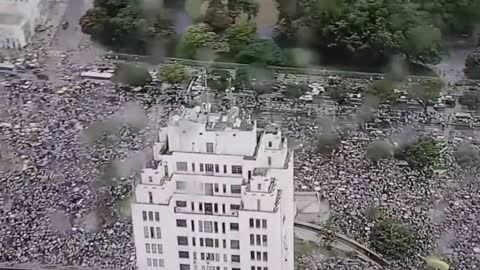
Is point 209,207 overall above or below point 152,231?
above

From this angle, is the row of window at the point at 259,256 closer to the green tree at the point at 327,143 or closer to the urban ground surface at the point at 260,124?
the urban ground surface at the point at 260,124

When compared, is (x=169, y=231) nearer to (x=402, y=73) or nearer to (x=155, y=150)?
(x=155, y=150)

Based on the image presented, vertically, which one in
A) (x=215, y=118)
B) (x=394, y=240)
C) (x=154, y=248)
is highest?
(x=215, y=118)

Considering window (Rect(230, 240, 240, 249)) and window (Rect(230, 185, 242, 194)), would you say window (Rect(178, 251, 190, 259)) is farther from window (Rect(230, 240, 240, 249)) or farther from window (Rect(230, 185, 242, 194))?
window (Rect(230, 185, 242, 194))

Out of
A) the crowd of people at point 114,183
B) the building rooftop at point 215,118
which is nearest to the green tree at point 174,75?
the crowd of people at point 114,183

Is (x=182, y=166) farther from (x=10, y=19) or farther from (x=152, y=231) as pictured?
(x=10, y=19)

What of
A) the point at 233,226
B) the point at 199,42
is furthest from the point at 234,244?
the point at 199,42

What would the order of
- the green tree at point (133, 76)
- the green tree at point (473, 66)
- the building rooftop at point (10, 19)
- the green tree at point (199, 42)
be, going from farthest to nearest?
the building rooftop at point (10, 19) < the green tree at point (199, 42) < the green tree at point (473, 66) < the green tree at point (133, 76)

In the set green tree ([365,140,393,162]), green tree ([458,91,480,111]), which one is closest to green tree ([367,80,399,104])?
green tree ([458,91,480,111])
